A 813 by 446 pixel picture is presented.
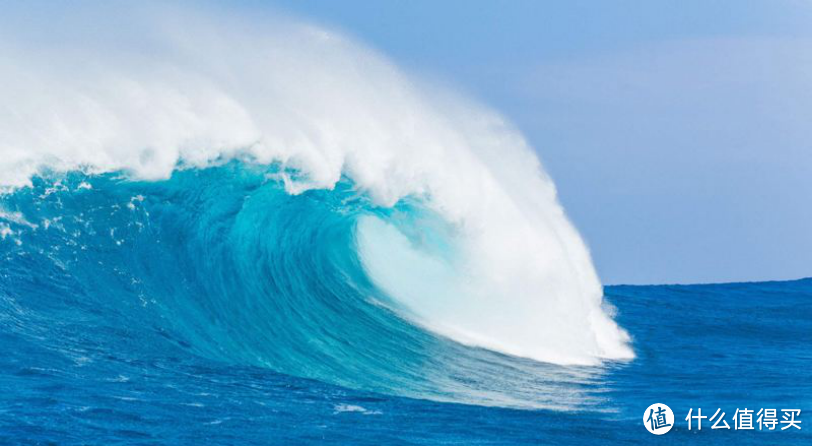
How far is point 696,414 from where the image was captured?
8336mm

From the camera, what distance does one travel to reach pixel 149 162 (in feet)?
35.8

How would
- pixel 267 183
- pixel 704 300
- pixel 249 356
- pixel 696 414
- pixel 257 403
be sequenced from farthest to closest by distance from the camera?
1. pixel 704 300
2. pixel 267 183
3. pixel 249 356
4. pixel 696 414
5. pixel 257 403

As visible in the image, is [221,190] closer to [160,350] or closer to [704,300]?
[160,350]

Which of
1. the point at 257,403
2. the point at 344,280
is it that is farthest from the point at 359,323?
the point at 257,403

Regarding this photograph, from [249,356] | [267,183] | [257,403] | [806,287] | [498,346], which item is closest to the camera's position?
[257,403]

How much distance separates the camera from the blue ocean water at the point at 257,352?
7031mm

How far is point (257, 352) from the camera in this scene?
30.1 ft

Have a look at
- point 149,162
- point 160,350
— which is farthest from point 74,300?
point 149,162

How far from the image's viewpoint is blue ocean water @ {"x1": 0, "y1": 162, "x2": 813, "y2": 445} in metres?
7.03

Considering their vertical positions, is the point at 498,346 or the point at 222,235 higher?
the point at 222,235

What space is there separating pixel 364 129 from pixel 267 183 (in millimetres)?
1306

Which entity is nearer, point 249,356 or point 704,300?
point 249,356

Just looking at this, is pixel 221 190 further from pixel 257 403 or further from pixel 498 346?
pixel 257 403

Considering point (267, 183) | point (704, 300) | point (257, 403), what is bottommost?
point (257, 403)
